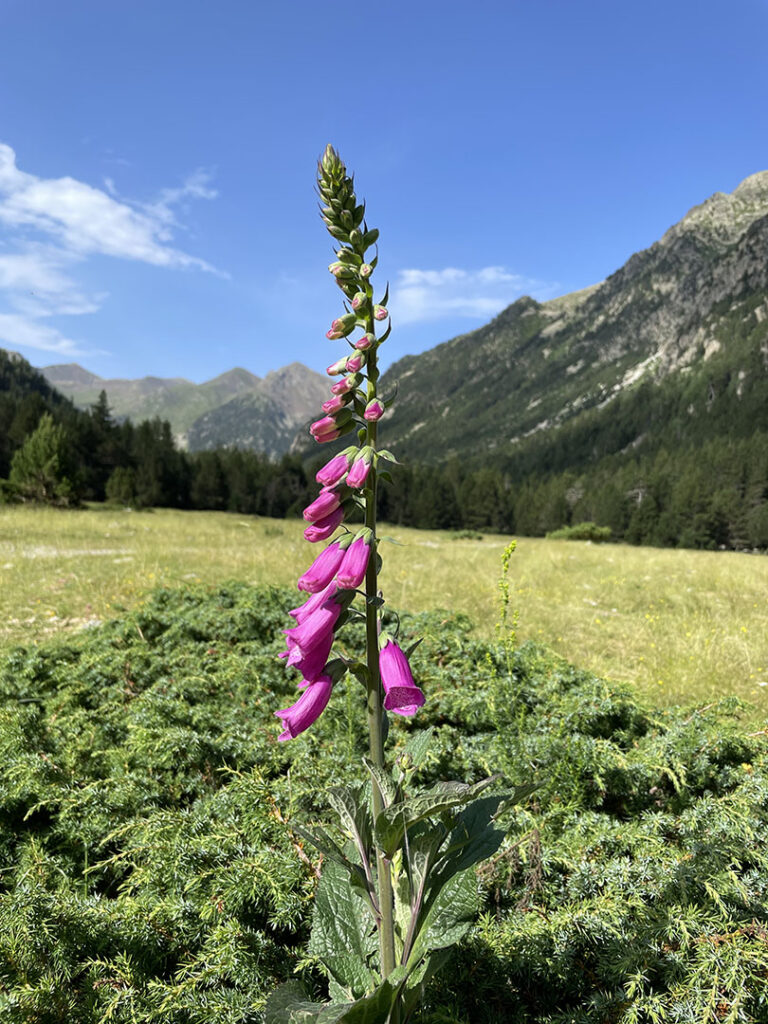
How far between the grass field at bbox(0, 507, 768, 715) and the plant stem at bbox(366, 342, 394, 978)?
5802 mm

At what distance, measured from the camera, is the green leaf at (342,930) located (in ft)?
6.12

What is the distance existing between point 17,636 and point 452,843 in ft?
26.2

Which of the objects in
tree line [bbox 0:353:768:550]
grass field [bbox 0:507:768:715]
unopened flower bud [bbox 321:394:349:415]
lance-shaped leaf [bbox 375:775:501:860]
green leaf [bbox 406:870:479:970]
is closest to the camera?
lance-shaped leaf [bbox 375:775:501:860]

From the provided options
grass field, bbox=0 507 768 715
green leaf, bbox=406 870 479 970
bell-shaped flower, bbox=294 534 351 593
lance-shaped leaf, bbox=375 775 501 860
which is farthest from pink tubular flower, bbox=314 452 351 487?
grass field, bbox=0 507 768 715

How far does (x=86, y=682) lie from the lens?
542cm

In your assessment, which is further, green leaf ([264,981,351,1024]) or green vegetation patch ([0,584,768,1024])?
green vegetation patch ([0,584,768,1024])

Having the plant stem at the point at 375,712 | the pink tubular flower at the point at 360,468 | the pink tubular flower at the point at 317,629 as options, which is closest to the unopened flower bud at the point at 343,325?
the plant stem at the point at 375,712

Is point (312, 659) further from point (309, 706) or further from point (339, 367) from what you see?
Answer: point (339, 367)

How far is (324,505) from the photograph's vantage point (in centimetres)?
195

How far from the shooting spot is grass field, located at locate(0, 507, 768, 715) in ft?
24.6

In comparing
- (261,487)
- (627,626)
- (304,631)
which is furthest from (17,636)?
(261,487)

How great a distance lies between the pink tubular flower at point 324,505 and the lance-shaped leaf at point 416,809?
96 cm

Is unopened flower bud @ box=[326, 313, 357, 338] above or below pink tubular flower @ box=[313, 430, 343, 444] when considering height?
above

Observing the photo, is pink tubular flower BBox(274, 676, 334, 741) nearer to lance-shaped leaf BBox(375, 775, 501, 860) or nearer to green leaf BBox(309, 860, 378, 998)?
lance-shaped leaf BBox(375, 775, 501, 860)
